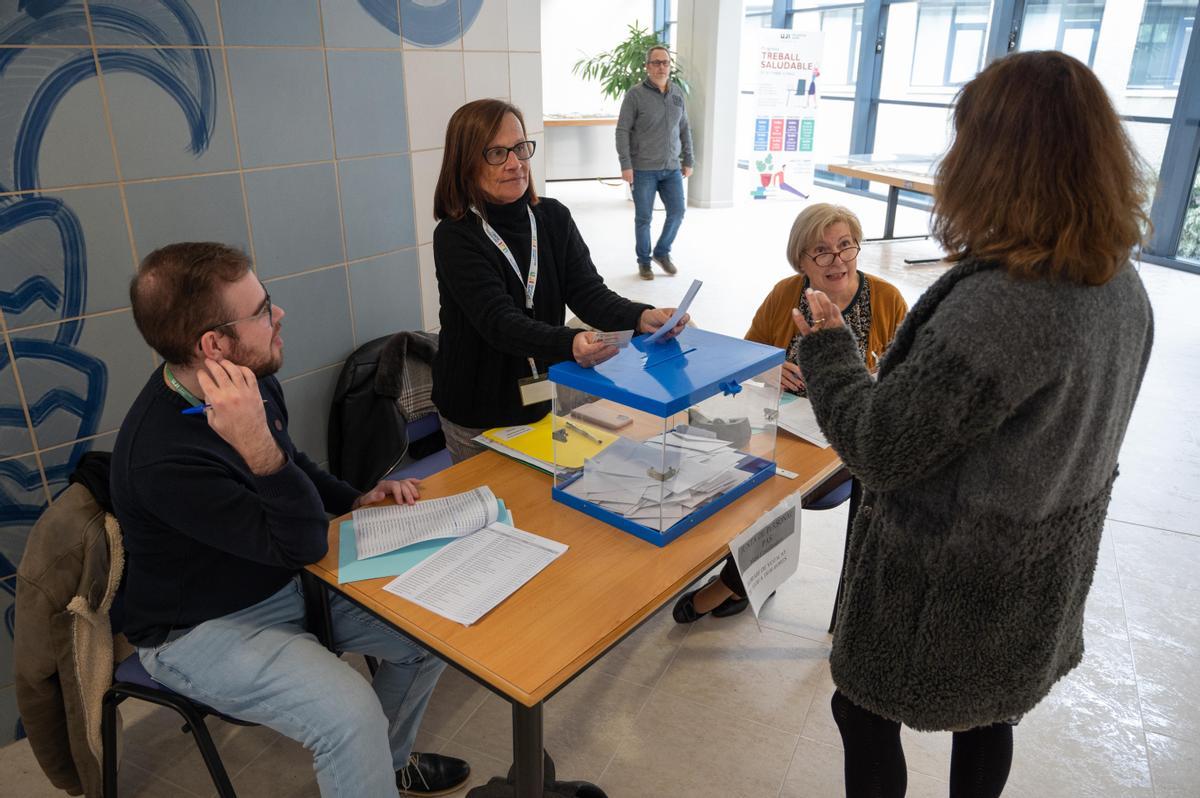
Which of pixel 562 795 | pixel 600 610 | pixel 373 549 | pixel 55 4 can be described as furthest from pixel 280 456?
pixel 55 4

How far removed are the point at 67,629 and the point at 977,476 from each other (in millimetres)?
1551

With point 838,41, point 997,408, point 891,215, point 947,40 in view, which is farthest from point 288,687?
point 838,41

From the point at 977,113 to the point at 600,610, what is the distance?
90 cm

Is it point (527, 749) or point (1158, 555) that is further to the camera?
point (1158, 555)

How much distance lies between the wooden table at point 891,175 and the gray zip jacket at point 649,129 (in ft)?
5.26

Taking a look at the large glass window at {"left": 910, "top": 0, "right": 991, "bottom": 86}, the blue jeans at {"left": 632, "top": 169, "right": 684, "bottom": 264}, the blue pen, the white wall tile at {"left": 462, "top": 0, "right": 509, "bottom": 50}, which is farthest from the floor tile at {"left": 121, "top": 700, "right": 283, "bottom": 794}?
the large glass window at {"left": 910, "top": 0, "right": 991, "bottom": 86}

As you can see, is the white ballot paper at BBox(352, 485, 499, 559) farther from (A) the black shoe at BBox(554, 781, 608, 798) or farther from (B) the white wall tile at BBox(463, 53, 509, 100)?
(B) the white wall tile at BBox(463, 53, 509, 100)

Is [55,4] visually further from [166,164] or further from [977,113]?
[977,113]

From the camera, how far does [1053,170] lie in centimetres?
104

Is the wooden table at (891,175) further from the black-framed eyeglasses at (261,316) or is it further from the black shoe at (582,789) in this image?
the black-framed eyeglasses at (261,316)

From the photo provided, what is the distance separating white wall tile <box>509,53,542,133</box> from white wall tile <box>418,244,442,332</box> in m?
0.61

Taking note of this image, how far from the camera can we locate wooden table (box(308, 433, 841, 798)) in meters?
1.23

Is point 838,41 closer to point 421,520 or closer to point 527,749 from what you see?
point 421,520

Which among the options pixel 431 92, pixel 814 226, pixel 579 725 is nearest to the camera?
pixel 579 725
